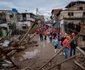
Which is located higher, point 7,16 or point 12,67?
point 7,16

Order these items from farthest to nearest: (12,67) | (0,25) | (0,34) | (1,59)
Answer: (0,25)
(0,34)
(1,59)
(12,67)

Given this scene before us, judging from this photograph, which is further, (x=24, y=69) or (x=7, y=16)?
(x=7, y=16)

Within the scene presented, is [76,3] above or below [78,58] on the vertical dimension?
above

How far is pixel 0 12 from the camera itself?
1448 inches

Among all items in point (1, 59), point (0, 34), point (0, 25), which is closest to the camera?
point (1, 59)

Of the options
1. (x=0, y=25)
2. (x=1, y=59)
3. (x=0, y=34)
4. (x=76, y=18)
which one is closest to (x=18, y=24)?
(x=0, y=25)

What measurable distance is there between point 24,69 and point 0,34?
21981 millimetres

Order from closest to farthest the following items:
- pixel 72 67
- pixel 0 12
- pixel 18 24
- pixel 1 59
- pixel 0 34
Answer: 1. pixel 72 67
2. pixel 1 59
3. pixel 0 34
4. pixel 0 12
5. pixel 18 24

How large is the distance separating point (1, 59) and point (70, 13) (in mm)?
30457

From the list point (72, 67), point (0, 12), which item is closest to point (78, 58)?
point (72, 67)

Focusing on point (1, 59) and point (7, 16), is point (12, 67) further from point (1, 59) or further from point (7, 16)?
point (7, 16)

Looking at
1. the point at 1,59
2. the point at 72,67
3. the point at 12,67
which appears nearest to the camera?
the point at 72,67

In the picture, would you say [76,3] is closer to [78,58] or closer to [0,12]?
[0,12]

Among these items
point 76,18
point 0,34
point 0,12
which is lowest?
point 0,34
